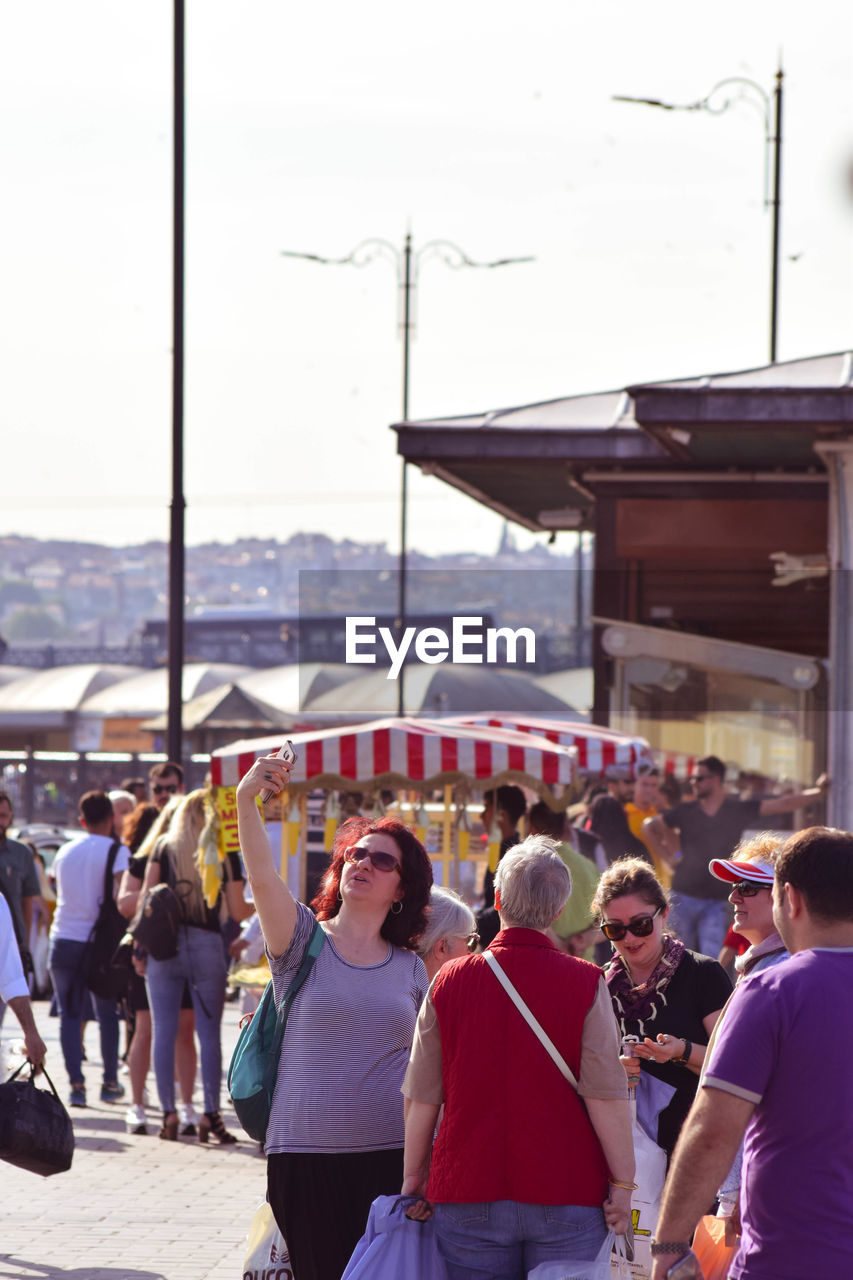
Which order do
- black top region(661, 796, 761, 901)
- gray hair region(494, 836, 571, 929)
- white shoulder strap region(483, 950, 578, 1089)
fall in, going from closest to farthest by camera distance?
white shoulder strap region(483, 950, 578, 1089) < gray hair region(494, 836, 571, 929) < black top region(661, 796, 761, 901)

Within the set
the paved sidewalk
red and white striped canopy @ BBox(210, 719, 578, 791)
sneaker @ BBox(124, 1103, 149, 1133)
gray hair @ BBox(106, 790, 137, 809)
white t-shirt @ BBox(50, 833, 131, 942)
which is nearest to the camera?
the paved sidewalk

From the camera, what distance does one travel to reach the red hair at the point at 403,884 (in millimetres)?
5105

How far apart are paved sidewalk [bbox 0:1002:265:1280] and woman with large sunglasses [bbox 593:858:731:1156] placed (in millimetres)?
2484

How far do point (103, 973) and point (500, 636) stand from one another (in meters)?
6.40

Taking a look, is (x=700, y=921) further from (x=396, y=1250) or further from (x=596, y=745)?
(x=396, y=1250)

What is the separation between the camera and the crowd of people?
3.67m

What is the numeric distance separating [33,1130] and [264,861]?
244cm

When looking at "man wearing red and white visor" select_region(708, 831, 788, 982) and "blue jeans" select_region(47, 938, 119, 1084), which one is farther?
"blue jeans" select_region(47, 938, 119, 1084)

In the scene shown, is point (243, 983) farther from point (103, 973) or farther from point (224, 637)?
point (224, 637)

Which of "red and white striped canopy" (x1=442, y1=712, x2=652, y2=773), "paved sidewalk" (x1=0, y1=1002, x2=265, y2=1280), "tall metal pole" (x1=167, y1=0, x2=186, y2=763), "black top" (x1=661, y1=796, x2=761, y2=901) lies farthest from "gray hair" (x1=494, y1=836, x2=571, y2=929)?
"tall metal pole" (x1=167, y1=0, x2=186, y2=763)

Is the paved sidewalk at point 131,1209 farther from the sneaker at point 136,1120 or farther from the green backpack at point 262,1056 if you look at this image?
the green backpack at point 262,1056

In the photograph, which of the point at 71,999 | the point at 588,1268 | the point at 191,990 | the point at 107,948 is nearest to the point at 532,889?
the point at 588,1268

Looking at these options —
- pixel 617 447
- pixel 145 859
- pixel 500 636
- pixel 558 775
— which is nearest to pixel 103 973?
pixel 145 859

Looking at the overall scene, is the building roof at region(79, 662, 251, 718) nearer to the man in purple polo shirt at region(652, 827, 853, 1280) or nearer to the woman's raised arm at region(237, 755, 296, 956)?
the woman's raised arm at region(237, 755, 296, 956)
